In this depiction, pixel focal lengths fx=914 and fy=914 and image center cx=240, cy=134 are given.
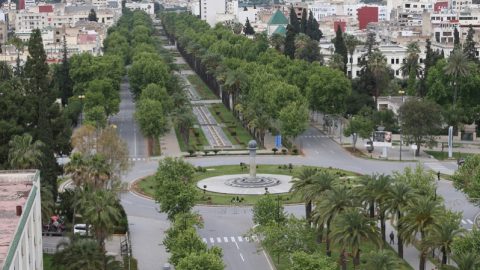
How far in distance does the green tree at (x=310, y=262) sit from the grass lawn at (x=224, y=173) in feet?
72.4

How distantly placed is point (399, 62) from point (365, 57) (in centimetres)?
1831

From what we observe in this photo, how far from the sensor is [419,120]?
102 meters

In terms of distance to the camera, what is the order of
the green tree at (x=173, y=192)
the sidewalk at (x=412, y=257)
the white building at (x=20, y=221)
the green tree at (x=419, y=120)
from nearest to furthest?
1. the white building at (x=20, y=221)
2. the sidewalk at (x=412, y=257)
3. the green tree at (x=173, y=192)
4. the green tree at (x=419, y=120)

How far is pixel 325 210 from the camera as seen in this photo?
6044cm

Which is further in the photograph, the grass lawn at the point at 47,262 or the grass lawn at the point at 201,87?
the grass lawn at the point at 201,87

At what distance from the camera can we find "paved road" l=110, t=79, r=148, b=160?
109 metres

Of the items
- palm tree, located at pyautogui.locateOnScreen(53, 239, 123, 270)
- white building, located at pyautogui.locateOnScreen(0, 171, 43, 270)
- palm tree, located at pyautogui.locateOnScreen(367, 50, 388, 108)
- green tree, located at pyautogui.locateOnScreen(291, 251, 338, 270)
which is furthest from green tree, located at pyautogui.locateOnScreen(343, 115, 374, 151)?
white building, located at pyautogui.locateOnScreen(0, 171, 43, 270)

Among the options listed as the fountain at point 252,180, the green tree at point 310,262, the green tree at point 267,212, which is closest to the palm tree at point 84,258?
the green tree at point 310,262

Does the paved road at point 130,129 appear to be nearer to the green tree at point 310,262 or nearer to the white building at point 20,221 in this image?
the white building at point 20,221

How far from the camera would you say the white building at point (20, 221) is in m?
43.9

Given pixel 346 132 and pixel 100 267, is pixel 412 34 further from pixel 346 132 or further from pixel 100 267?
pixel 100 267

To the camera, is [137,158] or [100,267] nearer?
[100,267]

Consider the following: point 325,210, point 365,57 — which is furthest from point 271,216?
point 365,57

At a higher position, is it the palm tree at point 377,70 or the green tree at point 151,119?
the palm tree at point 377,70
